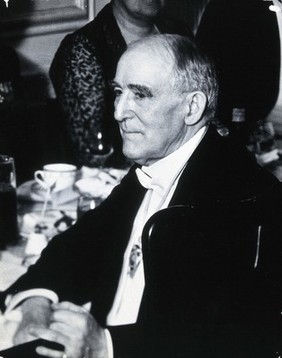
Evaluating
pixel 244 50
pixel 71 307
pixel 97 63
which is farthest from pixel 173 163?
pixel 244 50

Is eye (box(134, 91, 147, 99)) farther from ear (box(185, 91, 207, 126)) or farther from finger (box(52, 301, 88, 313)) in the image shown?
finger (box(52, 301, 88, 313))

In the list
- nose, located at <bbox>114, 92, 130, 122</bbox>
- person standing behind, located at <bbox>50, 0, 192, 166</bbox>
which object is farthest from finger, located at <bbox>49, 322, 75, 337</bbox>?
person standing behind, located at <bbox>50, 0, 192, 166</bbox>

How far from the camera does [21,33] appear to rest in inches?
70.3

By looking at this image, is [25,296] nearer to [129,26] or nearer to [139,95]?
[139,95]

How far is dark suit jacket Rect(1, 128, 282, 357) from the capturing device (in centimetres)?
80

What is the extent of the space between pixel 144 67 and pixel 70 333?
1.74 feet

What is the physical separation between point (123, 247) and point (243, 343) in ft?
1.23

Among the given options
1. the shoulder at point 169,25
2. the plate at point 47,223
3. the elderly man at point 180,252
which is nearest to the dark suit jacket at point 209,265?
the elderly man at point 180,252

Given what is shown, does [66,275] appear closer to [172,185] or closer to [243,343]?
[172,185]

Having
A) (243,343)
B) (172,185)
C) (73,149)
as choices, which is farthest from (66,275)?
(73,149)

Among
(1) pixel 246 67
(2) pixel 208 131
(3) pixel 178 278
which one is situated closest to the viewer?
(3) pixel 178 278

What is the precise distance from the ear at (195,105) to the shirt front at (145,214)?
0.04 meters

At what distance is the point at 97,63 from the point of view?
1726mm

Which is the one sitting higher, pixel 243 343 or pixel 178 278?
pixel 178 278
